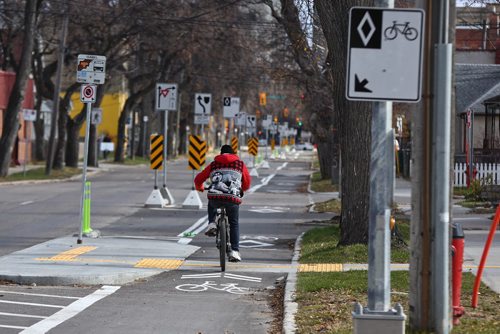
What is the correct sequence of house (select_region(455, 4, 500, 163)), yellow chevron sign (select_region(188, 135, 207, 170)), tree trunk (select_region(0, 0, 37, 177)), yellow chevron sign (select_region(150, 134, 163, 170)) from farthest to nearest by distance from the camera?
tree trunk (select_region(0, 0, 37, 177)) → house (select_region(455, 4, 500, 163)) → yellow chevron sign (select_region(188, 135, 207, 170)) → yellow chevron sign (select_region(150, 134, 163, 170))

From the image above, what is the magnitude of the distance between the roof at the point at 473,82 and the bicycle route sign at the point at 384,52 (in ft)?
110

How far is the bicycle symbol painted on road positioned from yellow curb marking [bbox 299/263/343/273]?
135cm

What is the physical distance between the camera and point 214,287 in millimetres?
13203

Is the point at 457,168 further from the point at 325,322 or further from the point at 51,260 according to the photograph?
the point at 325,322

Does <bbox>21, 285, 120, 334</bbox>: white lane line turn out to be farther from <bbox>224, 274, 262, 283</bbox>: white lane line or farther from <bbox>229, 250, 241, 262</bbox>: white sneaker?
<bbox>229, 250, 241, 262</bbox>: white sneaker

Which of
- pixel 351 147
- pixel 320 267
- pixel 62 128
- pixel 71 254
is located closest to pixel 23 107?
pixel 62 128

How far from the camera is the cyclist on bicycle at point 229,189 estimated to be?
1493cm

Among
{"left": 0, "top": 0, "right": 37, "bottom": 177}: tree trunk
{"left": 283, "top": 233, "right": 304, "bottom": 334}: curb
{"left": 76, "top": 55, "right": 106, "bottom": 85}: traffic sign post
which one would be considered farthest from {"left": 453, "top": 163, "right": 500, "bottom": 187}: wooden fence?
{"left": 283, "top": 233, "right": 304, "bottom": 334}: curb

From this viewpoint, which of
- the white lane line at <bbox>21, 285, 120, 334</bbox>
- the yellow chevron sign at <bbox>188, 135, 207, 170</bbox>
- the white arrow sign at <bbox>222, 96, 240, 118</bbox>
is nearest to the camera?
the white lane line at <bbox>21, 285, 120, 334</bbox>

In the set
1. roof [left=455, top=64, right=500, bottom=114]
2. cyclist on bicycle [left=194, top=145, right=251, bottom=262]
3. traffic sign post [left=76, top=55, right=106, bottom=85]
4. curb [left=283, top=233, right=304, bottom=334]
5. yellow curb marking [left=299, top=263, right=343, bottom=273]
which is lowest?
yellow curb marking [left=299, top=263, right=343, bottom=273]

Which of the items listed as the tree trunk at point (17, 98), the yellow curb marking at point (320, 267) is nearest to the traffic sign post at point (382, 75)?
the yellow curb marking at point (320, 267)

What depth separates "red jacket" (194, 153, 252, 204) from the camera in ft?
49.0

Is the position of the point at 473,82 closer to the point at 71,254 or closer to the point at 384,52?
the point at 71,254

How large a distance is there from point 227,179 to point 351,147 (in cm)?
256
